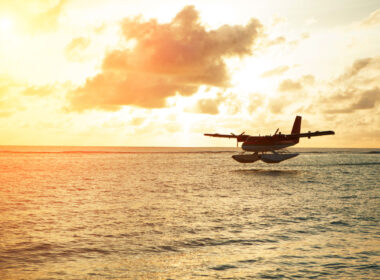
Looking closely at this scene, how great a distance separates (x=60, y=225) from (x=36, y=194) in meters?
14.2

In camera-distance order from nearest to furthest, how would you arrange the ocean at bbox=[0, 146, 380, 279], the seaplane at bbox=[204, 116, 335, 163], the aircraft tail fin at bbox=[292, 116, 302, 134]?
the ocean at bbox=[0, 146, 380, 279] → the seaplane at bbox=[204, 116, 335, 163] → the aircraft tail fin at bbox=[292, 116, 302, 134]

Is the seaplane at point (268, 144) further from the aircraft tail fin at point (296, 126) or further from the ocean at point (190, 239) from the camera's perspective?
the ocean at point (190, 239)

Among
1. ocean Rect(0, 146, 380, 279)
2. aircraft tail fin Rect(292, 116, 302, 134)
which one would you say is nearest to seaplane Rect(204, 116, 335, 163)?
aircraft tail fin Rect(292, 116, 302, 134)

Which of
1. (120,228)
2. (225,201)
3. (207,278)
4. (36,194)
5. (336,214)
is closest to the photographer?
(207,278)

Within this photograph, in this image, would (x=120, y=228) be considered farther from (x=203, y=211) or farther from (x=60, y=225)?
(x=203, y=211)

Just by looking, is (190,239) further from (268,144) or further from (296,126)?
(296,126)

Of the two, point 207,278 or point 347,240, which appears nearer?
point 207,278

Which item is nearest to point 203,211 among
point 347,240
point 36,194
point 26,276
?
point 347,240

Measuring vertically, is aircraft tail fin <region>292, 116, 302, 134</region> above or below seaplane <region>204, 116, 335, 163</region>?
above

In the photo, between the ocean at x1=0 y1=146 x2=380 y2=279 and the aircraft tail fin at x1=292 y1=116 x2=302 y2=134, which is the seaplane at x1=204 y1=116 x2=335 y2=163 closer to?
the aircraft tail fin at x1=292 y1=116 x2=302 y2=134

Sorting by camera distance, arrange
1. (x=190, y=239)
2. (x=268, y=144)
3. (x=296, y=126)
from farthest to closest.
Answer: (x=296, y=126) → (x=268, y=144) → (x=190, y=239)

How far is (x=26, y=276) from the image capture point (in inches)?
383

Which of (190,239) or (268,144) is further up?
(268,144)

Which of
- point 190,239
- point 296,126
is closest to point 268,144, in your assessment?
Result: point 296,126
